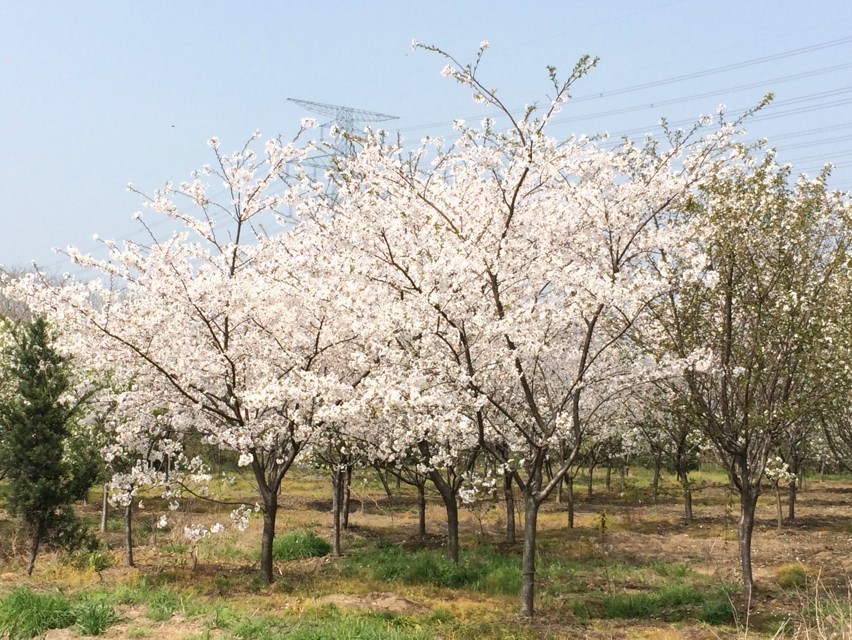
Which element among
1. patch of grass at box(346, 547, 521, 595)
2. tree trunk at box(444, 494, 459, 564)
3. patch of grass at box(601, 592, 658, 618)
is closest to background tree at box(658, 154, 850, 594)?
patch of grass at box(601, 592, 658, 618)

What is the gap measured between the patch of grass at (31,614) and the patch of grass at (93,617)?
0.67ft

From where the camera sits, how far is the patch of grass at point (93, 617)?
390 inches

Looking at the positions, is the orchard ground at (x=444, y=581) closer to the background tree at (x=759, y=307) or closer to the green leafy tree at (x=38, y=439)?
the green leafy tree at (x=38, y=439)

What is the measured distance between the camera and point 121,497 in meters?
14.0

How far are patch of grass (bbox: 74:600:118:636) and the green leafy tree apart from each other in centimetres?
600

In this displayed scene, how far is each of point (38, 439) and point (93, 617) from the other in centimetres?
701

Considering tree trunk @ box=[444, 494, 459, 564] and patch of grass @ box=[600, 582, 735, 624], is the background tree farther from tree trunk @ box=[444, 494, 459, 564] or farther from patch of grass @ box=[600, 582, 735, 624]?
tree trunk @ box=[444, 494, 459, 564]

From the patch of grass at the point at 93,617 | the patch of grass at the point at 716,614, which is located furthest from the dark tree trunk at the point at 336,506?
the patch of grass at the point at 716,614

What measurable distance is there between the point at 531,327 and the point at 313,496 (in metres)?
26.1

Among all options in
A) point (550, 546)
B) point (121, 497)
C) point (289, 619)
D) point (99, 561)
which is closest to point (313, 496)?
point (550, 546)

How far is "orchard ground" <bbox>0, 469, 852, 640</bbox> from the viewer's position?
35.4ft

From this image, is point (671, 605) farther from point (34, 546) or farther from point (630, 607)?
point (34, 546)

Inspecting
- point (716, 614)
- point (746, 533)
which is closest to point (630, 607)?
point (716, 614)

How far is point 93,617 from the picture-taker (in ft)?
33.0
